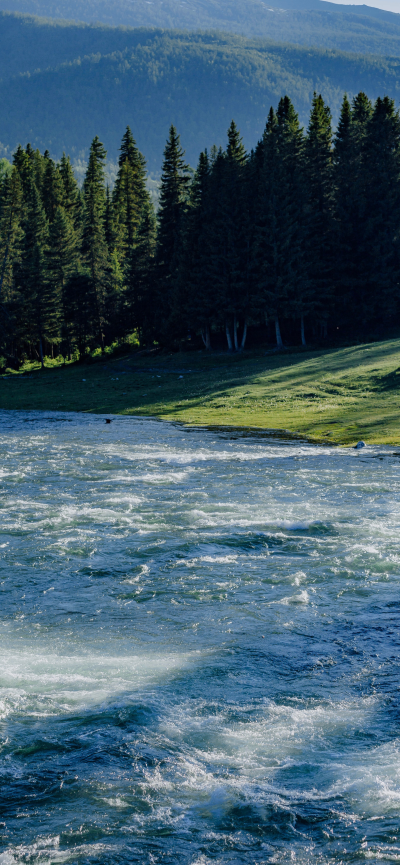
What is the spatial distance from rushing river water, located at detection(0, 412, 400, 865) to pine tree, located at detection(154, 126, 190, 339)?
5385 centimetres

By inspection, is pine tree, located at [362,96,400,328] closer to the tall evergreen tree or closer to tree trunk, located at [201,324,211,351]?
the tall evergreen tree

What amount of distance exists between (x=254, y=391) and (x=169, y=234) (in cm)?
3634

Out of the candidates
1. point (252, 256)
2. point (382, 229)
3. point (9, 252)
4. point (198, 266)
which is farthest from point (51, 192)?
point (382, 229)

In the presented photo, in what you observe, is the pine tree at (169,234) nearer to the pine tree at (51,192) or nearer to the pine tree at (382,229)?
the pine tree at (382,229)

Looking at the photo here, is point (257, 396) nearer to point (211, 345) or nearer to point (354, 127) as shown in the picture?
point (211, 345)

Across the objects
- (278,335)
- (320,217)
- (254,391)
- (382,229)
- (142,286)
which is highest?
(320,217)

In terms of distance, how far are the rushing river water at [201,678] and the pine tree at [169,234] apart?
177ft

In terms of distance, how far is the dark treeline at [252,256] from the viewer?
206 feet

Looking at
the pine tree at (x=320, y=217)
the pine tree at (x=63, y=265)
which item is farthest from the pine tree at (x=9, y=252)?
the pine tree at (x=320, y=217)

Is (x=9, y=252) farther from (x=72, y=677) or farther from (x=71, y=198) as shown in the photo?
(x=72, y=677)

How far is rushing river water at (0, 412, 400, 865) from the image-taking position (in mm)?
6066

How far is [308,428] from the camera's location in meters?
30.8

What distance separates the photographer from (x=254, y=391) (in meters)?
41.7

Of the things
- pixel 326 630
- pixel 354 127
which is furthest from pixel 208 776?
pixel 354 127
